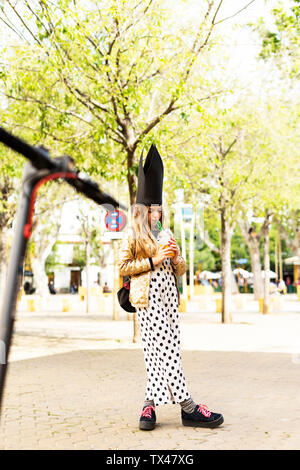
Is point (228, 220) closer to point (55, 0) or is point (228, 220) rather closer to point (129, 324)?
point (129, 324)

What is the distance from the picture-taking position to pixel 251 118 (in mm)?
18203

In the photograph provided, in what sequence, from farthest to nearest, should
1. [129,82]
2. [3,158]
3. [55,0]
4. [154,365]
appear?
[3,158]
[129,82]
[55,0]
[154,365]

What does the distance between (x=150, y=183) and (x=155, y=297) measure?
94 centimetres

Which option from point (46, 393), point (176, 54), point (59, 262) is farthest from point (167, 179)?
point (59, 262)

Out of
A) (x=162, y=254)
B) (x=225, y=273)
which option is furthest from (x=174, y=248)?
(x=225, y=273)

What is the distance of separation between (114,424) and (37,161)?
397cm

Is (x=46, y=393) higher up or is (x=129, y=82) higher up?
(x=129, y=82)

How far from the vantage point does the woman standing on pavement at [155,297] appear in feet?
16.1

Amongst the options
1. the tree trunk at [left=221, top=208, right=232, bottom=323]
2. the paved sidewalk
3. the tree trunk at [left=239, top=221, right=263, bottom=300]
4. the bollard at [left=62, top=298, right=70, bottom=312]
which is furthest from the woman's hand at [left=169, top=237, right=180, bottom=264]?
the tree trunk at [left=239, top=221, right=263, bottom=300]

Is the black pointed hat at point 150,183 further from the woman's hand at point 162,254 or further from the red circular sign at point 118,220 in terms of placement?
the red circular sign at point 118,220

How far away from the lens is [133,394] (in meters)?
6.98

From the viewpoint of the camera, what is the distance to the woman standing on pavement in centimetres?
492

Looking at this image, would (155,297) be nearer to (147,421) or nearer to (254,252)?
(147,421)

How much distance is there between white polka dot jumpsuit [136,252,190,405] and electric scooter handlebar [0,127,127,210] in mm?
3138
